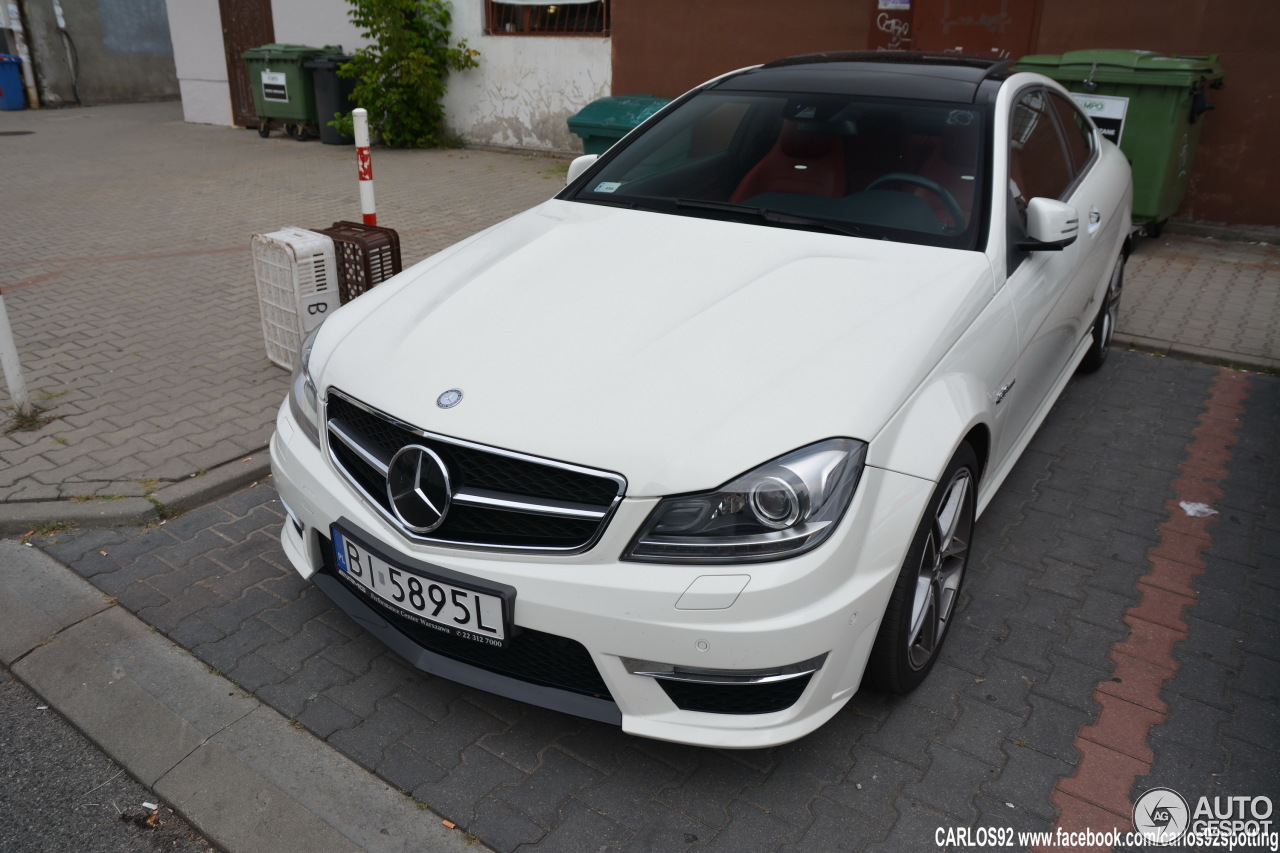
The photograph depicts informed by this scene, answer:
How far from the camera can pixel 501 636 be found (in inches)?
89.6

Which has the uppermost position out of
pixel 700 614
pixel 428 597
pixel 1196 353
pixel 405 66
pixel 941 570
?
pixel 405 66

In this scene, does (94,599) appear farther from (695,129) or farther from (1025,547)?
(1025,547)

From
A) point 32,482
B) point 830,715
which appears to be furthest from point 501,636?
point 32,482

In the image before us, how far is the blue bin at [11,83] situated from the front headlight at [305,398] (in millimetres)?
17487

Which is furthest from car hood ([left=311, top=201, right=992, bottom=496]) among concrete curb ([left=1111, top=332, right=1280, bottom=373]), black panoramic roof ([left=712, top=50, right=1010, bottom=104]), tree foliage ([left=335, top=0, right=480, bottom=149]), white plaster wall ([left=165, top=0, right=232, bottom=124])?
white plaster wall ([left=165, top=0, right=232, bottom=124])

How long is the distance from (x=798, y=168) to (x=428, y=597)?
6.67 feet

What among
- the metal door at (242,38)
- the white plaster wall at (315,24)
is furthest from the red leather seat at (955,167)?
the metal door at (242,38)

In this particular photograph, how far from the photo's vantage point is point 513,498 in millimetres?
2260

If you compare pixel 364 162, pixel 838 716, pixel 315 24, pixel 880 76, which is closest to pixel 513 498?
pixel 838 716

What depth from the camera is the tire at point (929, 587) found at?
2426mm

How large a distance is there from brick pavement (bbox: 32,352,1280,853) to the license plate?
42 cm

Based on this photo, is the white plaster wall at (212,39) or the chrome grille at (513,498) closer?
the chrome grille at (513,498)

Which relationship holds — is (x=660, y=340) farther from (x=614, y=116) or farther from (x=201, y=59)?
(x=201, y=59)

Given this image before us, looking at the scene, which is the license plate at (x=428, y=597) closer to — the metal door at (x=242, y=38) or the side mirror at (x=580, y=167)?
the side mirror at (x=580, y=167)
